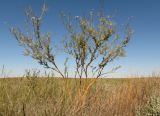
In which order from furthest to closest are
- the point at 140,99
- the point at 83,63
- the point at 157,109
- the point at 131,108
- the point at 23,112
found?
the point at 83,63
the point at 140,99
the point at 131,108
the point at 157,109
the point at 23,112

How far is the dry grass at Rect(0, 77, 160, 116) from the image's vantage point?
6395mm

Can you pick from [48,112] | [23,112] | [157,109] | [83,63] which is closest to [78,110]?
[48,112]

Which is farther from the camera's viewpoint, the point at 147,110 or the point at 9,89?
the point at 147,110

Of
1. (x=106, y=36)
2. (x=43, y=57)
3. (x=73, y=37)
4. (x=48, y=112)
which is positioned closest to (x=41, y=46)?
(x=43, y=57)

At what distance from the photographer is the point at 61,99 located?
679cm

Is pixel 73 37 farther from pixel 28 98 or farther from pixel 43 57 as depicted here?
pixel 28 98

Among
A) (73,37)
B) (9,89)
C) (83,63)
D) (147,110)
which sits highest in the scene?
(73,37)

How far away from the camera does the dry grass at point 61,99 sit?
6.39 metres

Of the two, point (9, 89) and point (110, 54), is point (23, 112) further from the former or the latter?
point (110, 54)

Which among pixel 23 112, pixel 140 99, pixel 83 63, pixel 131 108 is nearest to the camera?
pixel 23 112

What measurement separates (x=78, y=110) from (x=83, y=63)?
6.07m

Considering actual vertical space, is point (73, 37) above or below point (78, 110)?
above

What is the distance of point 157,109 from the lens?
8523 mm

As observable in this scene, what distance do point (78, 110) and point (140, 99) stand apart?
3.85 meters
